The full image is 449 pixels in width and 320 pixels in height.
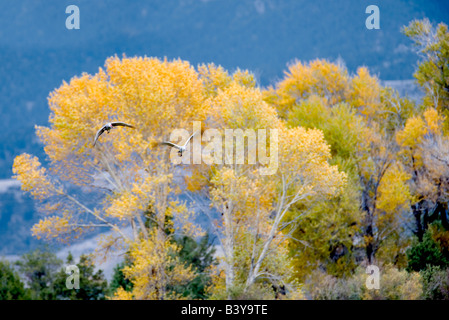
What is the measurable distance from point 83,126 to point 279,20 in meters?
77.0

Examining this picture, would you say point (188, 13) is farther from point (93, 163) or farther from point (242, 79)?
point (93, 163)

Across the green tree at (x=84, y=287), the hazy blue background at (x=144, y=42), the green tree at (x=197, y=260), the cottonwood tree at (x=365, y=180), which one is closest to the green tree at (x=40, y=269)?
the green tree at (x=84, y=287)

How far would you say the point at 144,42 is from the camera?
105125 millimetres

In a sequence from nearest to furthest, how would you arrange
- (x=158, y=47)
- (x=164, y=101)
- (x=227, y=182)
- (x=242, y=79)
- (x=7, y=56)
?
(x=227, y=182) < (x=164, y=101) < (x=242, y=79) < (x=158, y=47) < (x=7, y=56)

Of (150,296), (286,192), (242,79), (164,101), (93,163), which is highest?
(242,79)

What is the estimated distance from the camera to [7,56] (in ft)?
370

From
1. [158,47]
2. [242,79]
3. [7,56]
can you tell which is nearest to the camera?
[242,79]

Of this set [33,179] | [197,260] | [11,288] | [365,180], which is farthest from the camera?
[11,288]

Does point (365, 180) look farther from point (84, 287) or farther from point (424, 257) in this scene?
point (84, 287)

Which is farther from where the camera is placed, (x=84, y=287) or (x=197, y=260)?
(x=84, y=287)

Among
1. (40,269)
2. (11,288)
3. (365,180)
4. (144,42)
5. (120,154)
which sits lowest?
(11,288)

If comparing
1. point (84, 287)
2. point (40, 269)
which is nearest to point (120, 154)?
point (84, 287)

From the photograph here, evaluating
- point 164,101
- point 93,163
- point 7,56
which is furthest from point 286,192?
point 7,56

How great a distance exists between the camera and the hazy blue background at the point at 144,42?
93.1m
